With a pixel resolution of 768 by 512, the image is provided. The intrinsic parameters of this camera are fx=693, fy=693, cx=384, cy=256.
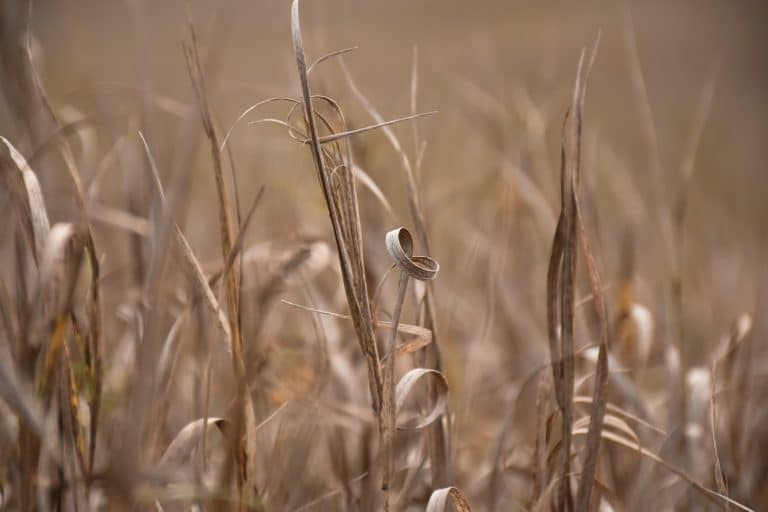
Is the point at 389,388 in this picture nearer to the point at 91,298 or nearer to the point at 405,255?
the point at 405,255

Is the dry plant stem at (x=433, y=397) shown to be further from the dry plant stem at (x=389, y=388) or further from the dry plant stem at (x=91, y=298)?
the dry plant stem at (x=91, y=298)

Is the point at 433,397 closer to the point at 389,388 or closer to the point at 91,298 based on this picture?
the point at 389,388

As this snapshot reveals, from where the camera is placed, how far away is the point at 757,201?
224 centimetres

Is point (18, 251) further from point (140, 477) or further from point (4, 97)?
point (140, 477)

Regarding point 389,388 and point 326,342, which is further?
point 326,342

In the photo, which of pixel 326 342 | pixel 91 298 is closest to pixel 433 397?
pixel 326 342

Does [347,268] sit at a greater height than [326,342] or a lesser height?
greater

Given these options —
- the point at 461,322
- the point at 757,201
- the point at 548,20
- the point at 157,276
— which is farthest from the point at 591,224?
the point at 548,20

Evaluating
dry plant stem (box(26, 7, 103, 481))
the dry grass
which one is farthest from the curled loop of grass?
dry plant stem (box(26, 7, 103, 481))

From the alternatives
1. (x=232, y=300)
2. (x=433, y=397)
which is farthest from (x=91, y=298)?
(x=433, y=397)

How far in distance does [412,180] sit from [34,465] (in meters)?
0.28

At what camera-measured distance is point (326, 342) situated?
539mm

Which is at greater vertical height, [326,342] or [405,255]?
[405,255]

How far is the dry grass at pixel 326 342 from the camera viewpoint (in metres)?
0.36
